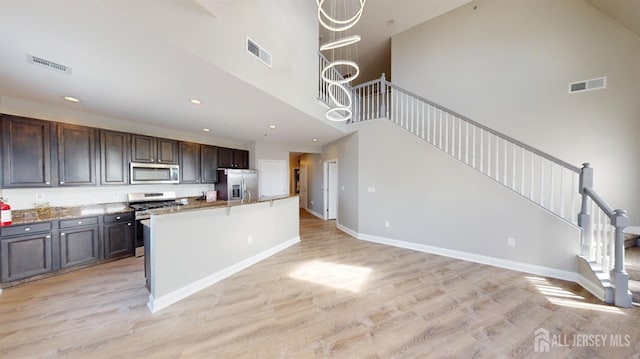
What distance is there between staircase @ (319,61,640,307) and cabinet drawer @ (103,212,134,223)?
4153 millimetres

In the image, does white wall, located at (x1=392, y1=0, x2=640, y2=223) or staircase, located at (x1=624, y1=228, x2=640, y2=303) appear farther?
white wall, located at (x1=392, y1=0, x2=640, y2=223)

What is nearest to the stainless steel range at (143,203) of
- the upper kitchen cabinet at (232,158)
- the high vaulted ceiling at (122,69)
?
the upper kitchen cabinet at (232,158)

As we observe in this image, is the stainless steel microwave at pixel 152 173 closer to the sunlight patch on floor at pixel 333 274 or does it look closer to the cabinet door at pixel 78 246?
the cabinet door at pixel 78 246

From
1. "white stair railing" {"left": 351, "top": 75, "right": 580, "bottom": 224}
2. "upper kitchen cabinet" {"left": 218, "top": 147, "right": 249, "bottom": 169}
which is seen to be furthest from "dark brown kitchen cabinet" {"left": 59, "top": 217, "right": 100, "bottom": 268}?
"white stair railing" {"left": 351, "top": 75, "right": 580, "bottom": 224}

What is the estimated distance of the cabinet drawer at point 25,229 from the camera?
2.62 metres

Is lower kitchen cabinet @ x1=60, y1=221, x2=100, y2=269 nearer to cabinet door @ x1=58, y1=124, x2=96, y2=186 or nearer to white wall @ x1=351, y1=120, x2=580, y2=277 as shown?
cabinet door @ x1=58, y1=124, x2=96, y2=186

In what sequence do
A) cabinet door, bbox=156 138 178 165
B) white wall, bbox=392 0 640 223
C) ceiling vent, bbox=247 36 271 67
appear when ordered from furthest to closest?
cabinet door, bbox=156 138 178 165 → white wall, bbox=392 0 640 223 → ceiling vent, bbox=247 36 271 67

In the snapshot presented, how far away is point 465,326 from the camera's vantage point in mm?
2113

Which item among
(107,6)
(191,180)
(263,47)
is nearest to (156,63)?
(107,6)

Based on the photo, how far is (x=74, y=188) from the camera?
11.6ft

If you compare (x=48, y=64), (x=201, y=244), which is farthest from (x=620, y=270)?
(x=48, y=64)

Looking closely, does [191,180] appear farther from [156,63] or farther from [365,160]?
[365,160]

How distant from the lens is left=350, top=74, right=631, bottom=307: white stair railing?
8.56 feet

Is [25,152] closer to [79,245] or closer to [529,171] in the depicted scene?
[79,245]
